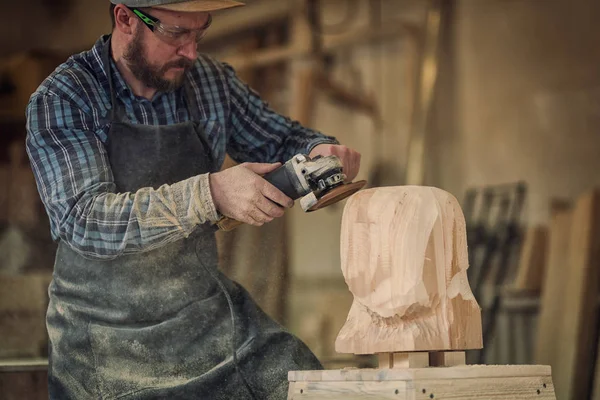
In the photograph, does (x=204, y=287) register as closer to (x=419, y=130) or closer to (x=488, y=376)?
(x=488, y=376)

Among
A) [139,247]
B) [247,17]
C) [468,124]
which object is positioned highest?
[247,17]

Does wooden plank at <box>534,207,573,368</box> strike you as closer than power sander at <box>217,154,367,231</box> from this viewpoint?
No

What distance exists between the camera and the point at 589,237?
550cm

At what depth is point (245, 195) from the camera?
2787mm

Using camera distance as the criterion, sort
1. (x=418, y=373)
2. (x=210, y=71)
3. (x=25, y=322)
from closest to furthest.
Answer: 1. (x=418, y=373)
2. (x=210, y=71)
3. (x=25, y=322)

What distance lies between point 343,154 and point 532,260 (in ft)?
11.0

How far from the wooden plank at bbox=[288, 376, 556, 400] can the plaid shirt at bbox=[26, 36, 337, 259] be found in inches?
24.5

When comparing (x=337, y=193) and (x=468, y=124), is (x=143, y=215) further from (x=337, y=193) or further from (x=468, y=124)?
(x=468, y=124)

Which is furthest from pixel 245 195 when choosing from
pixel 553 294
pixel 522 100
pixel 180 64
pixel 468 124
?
pixel 468 124

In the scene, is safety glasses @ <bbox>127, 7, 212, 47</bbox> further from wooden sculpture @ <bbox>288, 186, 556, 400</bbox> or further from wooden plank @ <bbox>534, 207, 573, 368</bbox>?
wooden plank @ <bbox>534, 207, 573, 368</bbox>

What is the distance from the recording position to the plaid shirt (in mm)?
2824

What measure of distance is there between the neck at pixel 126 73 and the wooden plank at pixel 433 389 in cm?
118

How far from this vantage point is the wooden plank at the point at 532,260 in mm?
6203

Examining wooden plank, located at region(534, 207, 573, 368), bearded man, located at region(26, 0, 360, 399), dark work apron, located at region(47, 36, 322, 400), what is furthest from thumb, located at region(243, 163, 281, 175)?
wooden plank, located at region(534, 207, 573, 368)
